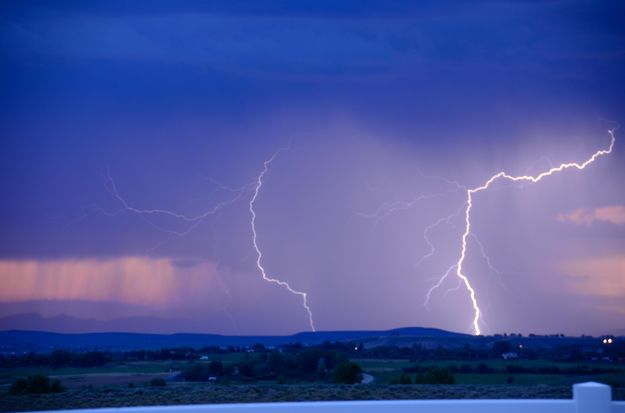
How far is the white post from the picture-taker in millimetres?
6402

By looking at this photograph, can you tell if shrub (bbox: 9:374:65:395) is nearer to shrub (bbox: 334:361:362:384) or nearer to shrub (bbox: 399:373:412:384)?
shrub (bbox: 334:361:362:384)

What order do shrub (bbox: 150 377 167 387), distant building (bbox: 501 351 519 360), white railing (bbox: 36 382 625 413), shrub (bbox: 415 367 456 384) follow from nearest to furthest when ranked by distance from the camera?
white railing (bbox: 36 382 625 413)
shrub (bbox: 415 367 456 384)
shrub (bbox: 150 377 167 387)
distant building (bbox: 501 351 519 360)

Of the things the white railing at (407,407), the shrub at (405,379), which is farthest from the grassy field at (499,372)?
the white railing at (407,407)

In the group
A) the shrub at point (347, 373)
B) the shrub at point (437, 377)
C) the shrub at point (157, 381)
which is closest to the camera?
the shrub at point (437, 377)

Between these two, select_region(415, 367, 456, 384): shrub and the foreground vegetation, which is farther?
select_region(415, 367, 456, 384): shrub

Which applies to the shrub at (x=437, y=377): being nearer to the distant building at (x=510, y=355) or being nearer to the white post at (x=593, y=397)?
the distant building at (x=510, y=355)

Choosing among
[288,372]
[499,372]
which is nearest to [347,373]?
[288,372]

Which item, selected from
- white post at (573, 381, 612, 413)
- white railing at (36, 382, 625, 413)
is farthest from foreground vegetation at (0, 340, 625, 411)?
white post at (573, 381, 612, 413)

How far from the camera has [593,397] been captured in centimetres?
645

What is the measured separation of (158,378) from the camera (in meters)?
27.5

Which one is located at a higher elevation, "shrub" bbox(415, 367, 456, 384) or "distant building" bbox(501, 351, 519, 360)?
"distant building" bbox(501, 351, 519, 360)

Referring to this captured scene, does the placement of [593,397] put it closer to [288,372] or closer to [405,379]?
[405,379]

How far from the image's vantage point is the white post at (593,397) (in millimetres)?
6402

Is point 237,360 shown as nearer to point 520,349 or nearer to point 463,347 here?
point 463,347
